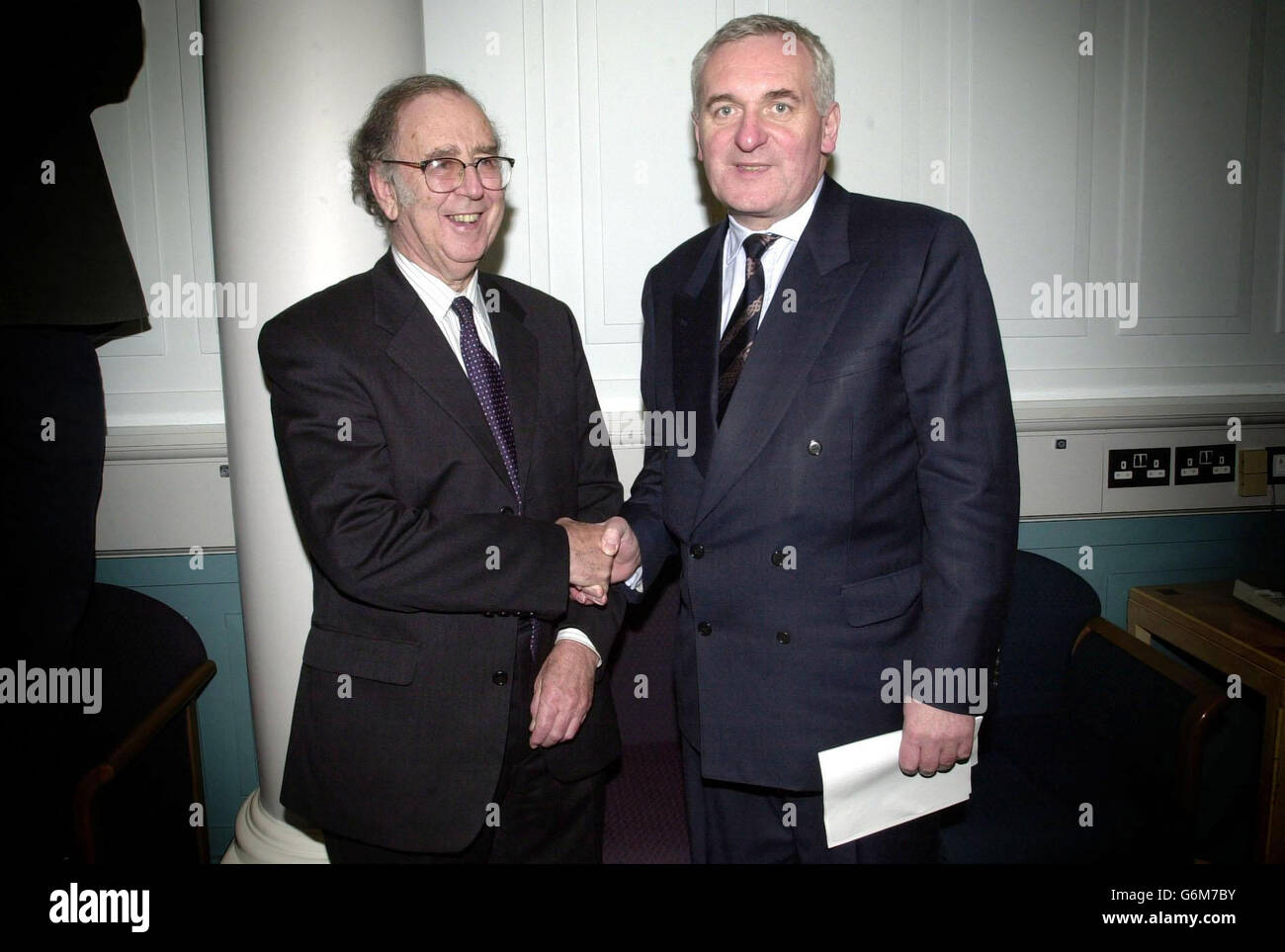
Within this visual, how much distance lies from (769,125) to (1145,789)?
1.91 metres

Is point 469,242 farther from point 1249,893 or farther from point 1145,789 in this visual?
point 1145,789

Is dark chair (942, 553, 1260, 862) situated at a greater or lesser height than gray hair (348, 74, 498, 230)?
lesser

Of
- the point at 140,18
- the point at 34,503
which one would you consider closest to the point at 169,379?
the point at 34,503

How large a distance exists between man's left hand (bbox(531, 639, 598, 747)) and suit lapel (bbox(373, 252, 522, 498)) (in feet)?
1.15

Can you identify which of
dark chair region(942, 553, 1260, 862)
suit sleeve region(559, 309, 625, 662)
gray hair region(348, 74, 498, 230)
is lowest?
dark chair region(942, 553, 1260, 862)

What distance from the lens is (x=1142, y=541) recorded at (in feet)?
9.29

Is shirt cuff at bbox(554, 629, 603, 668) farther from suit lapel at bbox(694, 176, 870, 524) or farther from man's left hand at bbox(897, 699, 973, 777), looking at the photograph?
man's left hand at bbox(897, 699, 973, 777)

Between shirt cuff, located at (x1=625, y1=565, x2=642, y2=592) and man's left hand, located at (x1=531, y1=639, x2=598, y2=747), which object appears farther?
shirt cuff, located at (x1=625, y1=565, x2=642, y2=592)

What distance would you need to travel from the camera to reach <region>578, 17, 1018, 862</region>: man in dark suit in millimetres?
1383

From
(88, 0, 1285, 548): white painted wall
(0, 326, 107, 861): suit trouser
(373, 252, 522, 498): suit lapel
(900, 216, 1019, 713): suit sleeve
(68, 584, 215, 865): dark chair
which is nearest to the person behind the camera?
(900, 216, 1019, 713): suit sleeve

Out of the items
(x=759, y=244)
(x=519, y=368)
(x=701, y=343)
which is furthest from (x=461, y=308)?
(x=759, y=244)

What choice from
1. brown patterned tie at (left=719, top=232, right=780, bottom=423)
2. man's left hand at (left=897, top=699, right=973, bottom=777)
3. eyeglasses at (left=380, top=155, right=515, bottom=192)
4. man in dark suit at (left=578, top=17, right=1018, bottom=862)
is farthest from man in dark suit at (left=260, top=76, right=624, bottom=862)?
man's left hand at (left=897, top=699, right=973, bottom=777)

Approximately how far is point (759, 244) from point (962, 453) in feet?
1.76

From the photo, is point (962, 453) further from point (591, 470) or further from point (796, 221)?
point (591, 470)
